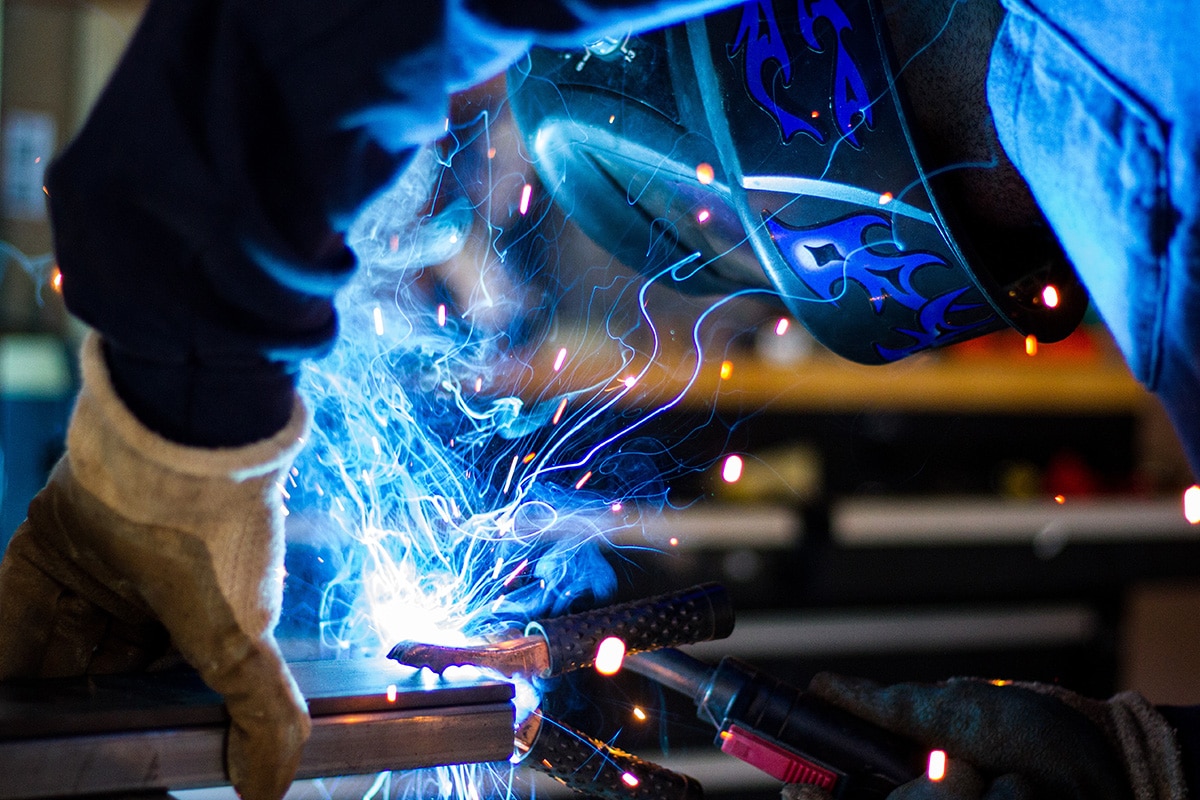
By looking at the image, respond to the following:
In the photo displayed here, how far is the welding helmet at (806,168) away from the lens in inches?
33.4

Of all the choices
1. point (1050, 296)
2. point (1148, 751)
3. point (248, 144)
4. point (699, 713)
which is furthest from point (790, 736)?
point (248, 144)

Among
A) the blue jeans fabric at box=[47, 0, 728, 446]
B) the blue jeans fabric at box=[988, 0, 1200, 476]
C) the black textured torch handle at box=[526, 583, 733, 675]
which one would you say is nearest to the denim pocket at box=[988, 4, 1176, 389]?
the blue jeans fabric at box=[988, 0, 1200, 476]

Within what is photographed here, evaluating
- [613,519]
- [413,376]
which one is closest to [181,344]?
[413,376]

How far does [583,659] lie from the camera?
93cm

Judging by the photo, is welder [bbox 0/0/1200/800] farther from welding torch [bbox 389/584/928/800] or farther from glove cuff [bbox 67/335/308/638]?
welding torch [bbox 389/584/928/800]

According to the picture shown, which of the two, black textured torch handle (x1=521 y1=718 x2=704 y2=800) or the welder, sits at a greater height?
the welder

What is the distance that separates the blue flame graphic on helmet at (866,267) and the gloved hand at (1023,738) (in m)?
0.37

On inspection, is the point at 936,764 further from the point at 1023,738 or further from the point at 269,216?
the point at 269,216

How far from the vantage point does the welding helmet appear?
85 centimetres

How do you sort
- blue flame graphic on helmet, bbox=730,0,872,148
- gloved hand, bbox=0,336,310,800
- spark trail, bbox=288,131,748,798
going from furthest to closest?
1. spark trail, bbox=288,131,748,798
2. blue flame graphic on helmet, bbox=730,0,872,148
3. gloved hand, bbox=0,336,310,800

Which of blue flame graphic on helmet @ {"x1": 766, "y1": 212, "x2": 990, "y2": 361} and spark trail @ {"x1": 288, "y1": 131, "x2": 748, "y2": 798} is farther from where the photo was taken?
spark trail @ {"x1": 288, "y1": 131, "x2": 748, "y2": 798}

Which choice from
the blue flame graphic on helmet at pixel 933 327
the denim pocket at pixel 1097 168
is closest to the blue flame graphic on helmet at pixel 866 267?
the blue flame graphic on helmet at pixel 933 327

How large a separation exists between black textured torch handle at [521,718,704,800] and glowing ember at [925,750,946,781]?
9.4 inches

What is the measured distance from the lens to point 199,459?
701 mm
